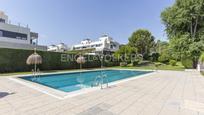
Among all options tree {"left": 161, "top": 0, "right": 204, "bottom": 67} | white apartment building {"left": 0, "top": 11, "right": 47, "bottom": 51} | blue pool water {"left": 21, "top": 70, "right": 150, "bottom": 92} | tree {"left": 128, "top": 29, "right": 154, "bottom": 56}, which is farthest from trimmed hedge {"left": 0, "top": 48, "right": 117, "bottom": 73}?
tree {"left": 128, "top": 29, "right": 154, "bottom": 56}

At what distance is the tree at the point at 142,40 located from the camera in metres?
37.9

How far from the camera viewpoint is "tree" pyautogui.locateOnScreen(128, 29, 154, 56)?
124ft

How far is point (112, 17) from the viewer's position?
26.2m

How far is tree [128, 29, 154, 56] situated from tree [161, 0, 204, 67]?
14.1 meters

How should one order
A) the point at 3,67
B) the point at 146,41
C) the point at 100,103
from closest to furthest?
1. the point at 100,103
2. the point at 3,67
3. the point at 146,41

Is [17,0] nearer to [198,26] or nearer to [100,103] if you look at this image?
[100,103]

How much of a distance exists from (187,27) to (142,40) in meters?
15.0

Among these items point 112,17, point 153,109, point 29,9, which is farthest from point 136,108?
point 112,17

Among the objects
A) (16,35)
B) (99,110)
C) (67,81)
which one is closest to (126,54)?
(67,81)

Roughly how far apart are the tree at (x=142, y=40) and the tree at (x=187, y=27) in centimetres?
1405

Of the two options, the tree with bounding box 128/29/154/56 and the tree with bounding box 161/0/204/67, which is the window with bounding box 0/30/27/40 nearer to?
the tree with bounding box 161/0/204/67

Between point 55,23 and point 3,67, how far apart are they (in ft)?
43.9

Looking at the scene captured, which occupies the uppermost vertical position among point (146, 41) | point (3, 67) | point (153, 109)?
point (146, 41)

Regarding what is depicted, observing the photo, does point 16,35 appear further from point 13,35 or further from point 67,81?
point 67,81
